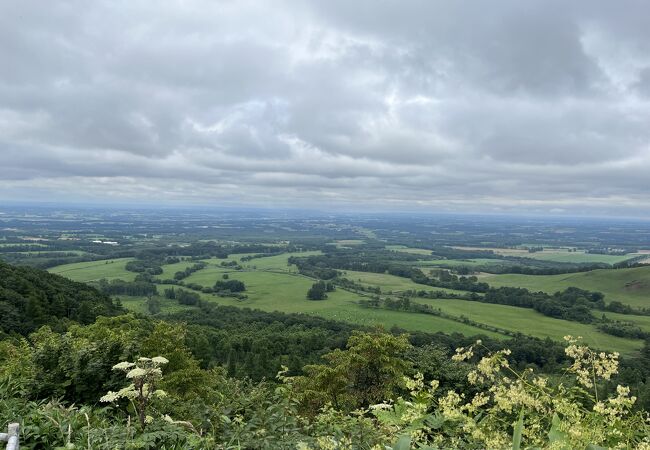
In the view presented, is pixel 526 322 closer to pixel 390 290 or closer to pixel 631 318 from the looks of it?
pixel 631 318

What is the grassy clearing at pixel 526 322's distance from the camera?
208 ft

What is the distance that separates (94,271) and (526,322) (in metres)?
107

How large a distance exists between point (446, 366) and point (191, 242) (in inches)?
6905

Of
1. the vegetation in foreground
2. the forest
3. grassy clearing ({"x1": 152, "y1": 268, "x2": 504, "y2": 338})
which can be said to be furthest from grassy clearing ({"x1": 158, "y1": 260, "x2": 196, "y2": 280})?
the vegetation in foreground

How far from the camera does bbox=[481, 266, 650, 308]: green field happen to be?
95.2 meters

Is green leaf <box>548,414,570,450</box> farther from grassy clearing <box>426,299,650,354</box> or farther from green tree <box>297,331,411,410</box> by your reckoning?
grassy clearing <box>426,299,650,354</box>

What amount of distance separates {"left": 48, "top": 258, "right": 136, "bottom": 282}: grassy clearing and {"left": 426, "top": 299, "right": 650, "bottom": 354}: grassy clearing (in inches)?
3197

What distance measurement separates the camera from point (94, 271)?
10550cm

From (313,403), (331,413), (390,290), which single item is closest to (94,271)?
(390,290)

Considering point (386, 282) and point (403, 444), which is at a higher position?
point (403, 444)

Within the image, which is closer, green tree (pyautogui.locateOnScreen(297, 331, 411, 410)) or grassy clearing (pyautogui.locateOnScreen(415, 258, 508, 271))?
green tree (pyautogui.locateOnScreen(297, 331, 411, 410))

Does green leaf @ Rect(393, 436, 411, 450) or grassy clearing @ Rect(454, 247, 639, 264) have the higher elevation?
green leaf @ Rect(393, 436, 411, 450)

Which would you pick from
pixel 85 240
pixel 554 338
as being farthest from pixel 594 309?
pixel 85 240

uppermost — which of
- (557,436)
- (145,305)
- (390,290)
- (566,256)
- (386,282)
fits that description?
(557,436)
